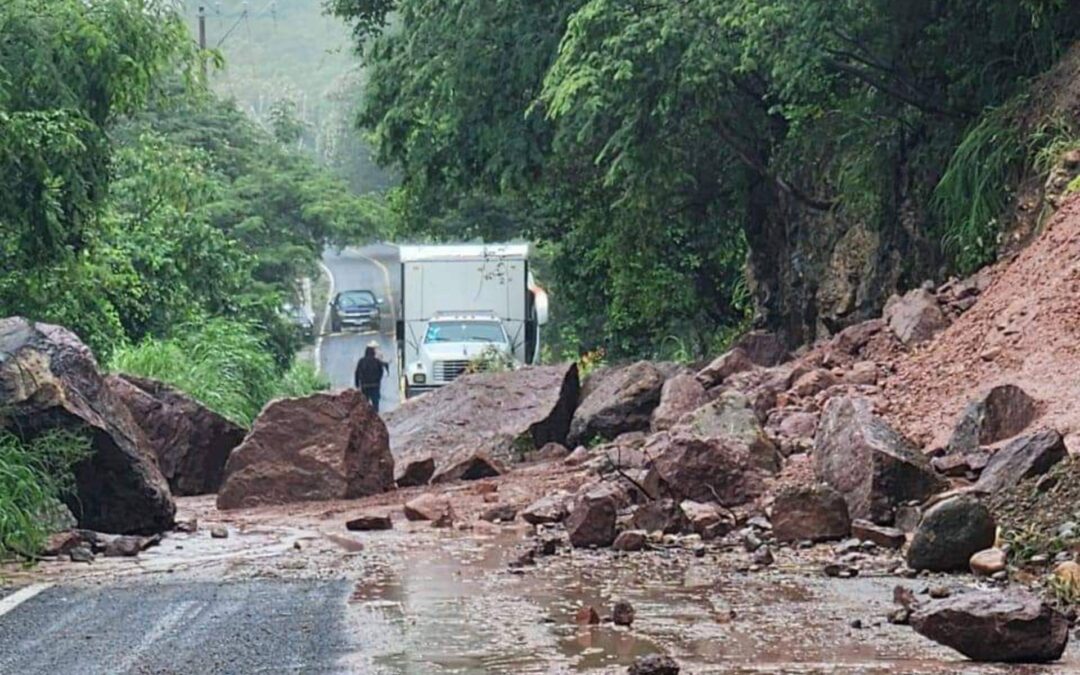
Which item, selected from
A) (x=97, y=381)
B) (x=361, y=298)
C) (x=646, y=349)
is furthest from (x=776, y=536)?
(x=361, y=298)

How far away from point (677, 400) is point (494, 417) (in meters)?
3.46

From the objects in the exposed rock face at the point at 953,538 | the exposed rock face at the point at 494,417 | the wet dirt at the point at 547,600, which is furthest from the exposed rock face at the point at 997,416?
the exposed rock face at the point at 494,417

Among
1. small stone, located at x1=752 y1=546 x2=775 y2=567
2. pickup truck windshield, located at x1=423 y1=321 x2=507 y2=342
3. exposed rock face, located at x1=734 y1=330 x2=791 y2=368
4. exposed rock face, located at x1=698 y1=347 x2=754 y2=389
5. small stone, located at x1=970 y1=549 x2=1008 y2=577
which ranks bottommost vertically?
small stone, located at x1=752 y1=546 x2=775 y2=567

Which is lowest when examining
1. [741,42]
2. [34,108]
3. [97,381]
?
[97,381]

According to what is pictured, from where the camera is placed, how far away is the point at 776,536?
11.2 m

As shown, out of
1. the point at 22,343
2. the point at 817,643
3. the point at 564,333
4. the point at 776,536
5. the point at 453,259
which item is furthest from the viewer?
the point at 564,333

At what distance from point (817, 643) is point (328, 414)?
9244 millimetres

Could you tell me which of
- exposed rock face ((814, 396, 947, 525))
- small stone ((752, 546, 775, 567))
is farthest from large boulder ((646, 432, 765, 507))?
small stone ((752, 546, 775, 567))

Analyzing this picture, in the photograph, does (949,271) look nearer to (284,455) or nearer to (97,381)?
(284,455)

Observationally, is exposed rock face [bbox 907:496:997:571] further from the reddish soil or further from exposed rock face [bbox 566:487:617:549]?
the reddish soil

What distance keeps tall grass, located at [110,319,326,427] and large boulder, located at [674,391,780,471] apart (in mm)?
11353

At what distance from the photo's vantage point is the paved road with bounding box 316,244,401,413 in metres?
54.6

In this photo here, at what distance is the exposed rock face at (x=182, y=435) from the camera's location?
60.4ft

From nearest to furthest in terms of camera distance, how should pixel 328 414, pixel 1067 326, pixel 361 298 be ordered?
pixel 1067 326, pixel 328 414, pixel 361 298
